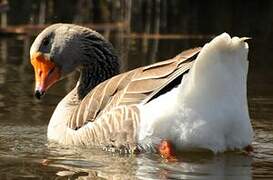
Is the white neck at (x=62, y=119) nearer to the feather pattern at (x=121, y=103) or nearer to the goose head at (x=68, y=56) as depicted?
the feather pattern at (x=121, y=103)

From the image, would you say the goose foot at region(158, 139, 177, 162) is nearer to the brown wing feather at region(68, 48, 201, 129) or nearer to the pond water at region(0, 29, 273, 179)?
the pond water at region(0, 29, 273, 179)

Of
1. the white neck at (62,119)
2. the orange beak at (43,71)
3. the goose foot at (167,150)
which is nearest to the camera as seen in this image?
Answer: the goose foot at (167,150)

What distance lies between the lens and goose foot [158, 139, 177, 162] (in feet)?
25.6

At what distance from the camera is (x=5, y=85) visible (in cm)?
1318

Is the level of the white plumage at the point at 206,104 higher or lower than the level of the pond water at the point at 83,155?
higher

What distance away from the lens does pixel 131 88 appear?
825 centimetres

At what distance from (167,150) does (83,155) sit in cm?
93

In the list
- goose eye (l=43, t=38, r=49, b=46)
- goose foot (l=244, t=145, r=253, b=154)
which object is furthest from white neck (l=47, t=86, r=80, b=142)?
goose foot (l=244, t=145, r=253, b=154)

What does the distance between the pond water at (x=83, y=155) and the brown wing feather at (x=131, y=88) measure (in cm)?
46

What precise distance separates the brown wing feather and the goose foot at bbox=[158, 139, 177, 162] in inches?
18.7

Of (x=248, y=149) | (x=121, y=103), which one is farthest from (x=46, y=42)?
(x=248, y=149)

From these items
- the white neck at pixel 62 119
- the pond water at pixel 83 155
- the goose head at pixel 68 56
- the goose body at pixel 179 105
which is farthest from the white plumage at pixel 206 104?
the goose head at pixel 68 56

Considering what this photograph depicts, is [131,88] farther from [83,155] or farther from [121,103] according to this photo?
[83,155]

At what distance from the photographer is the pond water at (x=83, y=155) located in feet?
23.8
